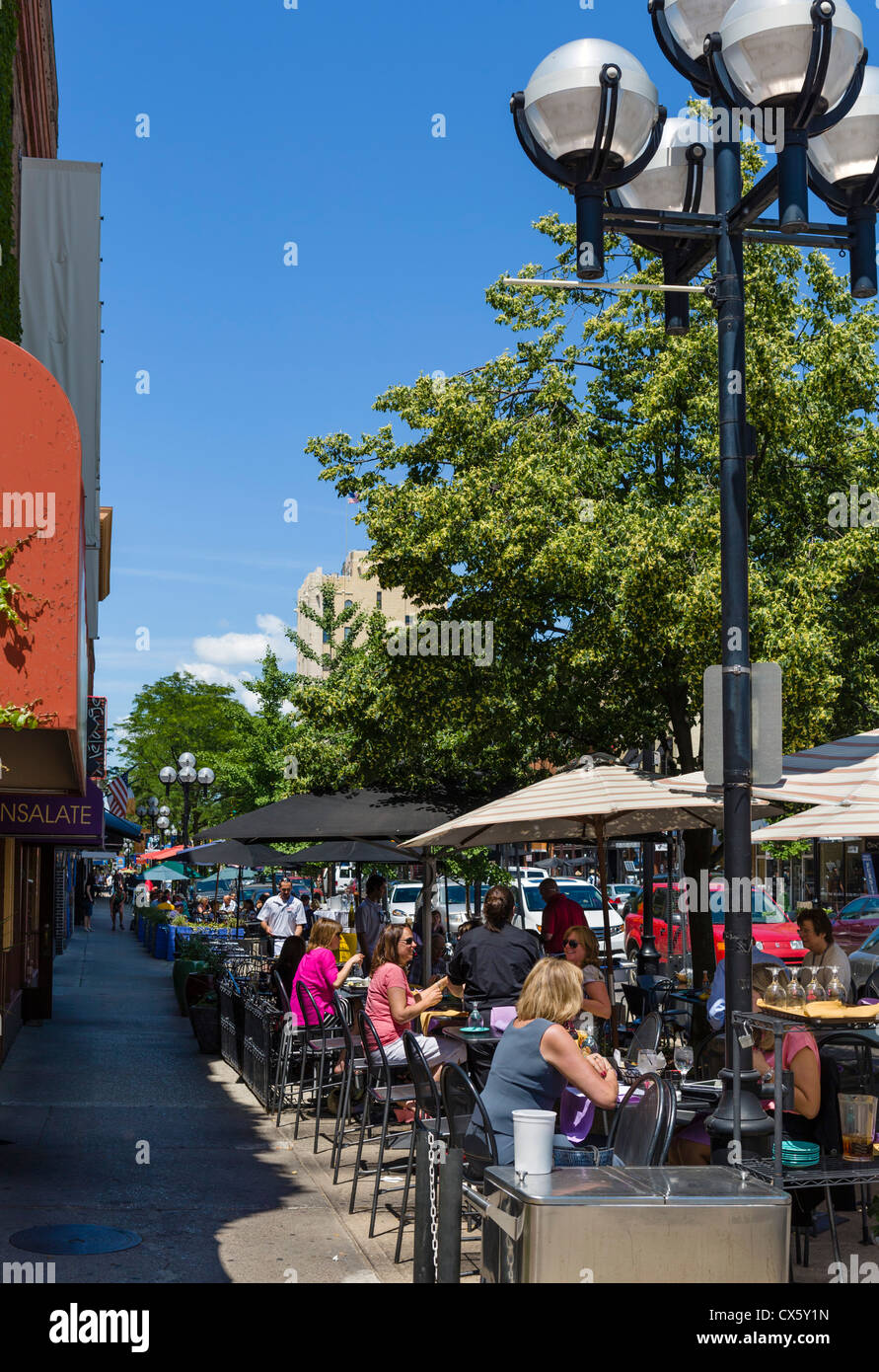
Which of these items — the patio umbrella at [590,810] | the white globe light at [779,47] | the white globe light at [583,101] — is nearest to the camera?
the white globe light at [779,47]

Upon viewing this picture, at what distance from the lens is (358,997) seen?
11.8 metres

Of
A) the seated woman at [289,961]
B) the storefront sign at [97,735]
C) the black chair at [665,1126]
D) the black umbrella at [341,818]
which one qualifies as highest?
the storefront sign at [97,735]

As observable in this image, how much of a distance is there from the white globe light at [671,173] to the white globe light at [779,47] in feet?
2.96

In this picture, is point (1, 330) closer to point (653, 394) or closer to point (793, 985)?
point (793, 985)

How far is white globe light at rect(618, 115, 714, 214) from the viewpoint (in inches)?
262

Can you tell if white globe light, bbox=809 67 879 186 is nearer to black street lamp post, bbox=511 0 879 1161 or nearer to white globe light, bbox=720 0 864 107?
black street lamp post, bbox=511 0 879 1161

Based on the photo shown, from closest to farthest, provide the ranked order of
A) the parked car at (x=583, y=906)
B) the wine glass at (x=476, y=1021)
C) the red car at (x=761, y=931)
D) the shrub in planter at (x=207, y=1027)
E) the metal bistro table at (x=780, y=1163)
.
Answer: the metal bistro table at (x=780, y=1163)
the wine glass at (x=476, y=1021)
the shrub in planter at (x=207, y=1027)
the red car at (x=761, y=931)
the parked car at (x=583, y=906)

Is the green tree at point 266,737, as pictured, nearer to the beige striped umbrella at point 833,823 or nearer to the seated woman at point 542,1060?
the beige striped umbrella at point 833,823

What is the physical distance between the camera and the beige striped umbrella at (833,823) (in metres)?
8.36

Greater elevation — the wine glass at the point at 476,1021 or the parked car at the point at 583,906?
the wine glass at the point at 476,1021

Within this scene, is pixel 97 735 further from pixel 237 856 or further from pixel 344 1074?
pixel 344 1074

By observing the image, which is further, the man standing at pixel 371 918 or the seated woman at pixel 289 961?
the man standing at pixel 371 918

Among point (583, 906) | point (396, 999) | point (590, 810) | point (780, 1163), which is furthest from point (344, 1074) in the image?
point (583, 906)

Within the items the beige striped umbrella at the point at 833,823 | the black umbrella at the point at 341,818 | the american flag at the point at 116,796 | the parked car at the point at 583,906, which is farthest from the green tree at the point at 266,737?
the beige striped umbrella at the point at 833,823
